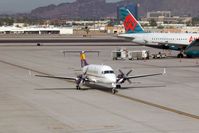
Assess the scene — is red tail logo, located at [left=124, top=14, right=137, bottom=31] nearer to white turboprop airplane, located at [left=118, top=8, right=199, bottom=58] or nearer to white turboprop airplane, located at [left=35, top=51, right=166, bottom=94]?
white turboprop airplane, located at [left=118, top=8, right=199, bottom=58]

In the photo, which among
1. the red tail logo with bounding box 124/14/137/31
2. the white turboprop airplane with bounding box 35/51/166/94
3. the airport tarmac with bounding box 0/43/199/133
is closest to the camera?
the airport tarmac with bounding box 0/43/199/133

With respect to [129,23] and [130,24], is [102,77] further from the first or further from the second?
[129,23]

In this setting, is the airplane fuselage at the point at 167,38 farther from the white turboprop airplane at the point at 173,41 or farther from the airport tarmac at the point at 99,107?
the airport tarmac at the point at 99,107

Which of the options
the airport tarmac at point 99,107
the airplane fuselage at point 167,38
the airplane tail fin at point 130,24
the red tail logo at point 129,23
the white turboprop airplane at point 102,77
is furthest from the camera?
the red tail logo at point 129,23

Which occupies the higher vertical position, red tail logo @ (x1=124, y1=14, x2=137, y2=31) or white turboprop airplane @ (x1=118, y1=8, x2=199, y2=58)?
red tail logo @ (x1=124, y1=14, x2=137, y2=31)

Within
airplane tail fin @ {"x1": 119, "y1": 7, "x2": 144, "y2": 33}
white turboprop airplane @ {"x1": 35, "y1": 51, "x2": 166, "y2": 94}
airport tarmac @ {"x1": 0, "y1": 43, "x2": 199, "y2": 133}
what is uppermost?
airplane tail fin @ {"x1": 119, "y1": 7, "x2": 144, "y2": 33}

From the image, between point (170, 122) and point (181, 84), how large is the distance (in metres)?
19.8

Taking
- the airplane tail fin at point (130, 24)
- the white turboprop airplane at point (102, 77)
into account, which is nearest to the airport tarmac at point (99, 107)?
the white turboprop airplane at point (102, 77)

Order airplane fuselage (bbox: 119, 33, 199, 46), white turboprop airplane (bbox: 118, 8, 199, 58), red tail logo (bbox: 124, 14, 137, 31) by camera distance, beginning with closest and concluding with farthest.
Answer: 1. white turboprop airplane (bbox: 118, 8, 199, 58)
2. airplane fuselage (bbox: 119, 33, 199, 46)
3. red tail logo (bbox: 124, 14, 137, 31)

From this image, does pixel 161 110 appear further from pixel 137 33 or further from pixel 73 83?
pixel 137 33

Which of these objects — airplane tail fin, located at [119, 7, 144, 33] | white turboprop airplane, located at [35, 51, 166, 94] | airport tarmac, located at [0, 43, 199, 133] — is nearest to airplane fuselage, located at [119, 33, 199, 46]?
airplane tail fin, located at [119, 7, 144, 33]

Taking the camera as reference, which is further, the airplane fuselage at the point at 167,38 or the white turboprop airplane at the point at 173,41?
the airplane fuselage at the point at 167,38

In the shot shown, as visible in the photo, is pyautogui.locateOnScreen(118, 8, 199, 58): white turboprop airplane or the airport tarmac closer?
the airport tarmac

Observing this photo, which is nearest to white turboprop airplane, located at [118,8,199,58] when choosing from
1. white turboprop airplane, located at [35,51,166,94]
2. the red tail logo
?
the red tail logo
